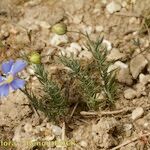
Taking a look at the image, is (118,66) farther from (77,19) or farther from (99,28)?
(77,19)

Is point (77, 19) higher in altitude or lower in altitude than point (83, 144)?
higher

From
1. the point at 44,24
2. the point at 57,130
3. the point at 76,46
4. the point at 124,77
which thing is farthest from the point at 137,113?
the point at 44,24

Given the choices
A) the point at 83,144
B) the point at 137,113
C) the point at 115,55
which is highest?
the point at 115,55

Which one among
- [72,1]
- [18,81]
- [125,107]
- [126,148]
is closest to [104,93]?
[125,107]

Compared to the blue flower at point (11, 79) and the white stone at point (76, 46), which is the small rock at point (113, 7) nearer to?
the white stone at point (76, 46)

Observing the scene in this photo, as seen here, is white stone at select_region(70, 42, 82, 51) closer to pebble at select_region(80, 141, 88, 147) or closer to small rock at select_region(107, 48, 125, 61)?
small rock at select_region(107, 48, 125, 61)

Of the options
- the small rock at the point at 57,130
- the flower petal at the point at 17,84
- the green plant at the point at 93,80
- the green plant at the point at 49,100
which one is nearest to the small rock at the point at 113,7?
the green plant at the point at 93,80
